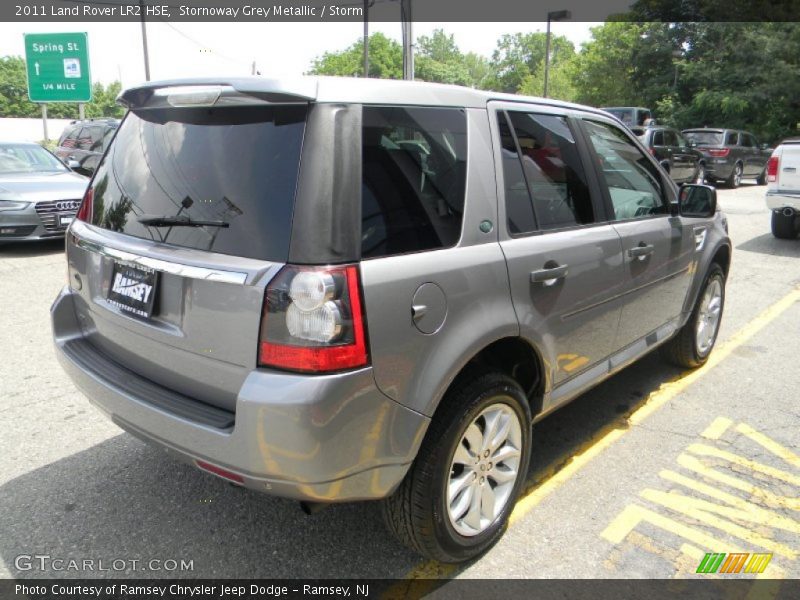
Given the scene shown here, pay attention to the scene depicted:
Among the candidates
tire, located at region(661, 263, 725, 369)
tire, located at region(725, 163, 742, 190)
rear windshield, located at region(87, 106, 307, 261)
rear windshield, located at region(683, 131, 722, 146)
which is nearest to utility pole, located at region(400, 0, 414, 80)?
rear windshield, located at region(683, 131, 722, 146)

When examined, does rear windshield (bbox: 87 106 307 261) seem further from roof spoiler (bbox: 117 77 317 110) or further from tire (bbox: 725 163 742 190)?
tire (bbox: 725 163 742 190)

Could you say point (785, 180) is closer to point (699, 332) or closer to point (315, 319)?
point (699, 332)

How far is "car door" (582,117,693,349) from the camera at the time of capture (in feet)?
11.0

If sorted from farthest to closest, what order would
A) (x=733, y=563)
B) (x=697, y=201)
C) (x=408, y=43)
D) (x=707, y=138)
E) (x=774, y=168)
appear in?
(x=707, y=138) < (x=408, y=43) < (x=774, y=168) < (x=697, y=201) < (x=733, y=563)

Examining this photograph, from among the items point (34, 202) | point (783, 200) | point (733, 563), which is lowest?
point (733, 563)

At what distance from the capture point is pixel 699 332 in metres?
4.62

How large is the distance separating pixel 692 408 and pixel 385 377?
286 cm

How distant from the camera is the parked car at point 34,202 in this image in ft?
26.3

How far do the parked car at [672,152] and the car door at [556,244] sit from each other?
1398 centimetres

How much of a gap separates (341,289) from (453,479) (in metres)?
0.98

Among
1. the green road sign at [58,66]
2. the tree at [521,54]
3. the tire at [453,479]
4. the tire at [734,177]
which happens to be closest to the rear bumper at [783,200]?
the tire at [453,479]

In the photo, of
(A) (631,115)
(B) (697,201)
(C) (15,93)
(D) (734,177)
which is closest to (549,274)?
(B) (697,201)

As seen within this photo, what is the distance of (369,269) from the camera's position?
6.54 ft

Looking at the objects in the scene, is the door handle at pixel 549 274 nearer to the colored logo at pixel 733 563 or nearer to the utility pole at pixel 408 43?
the colored logo at pixel 733 563
